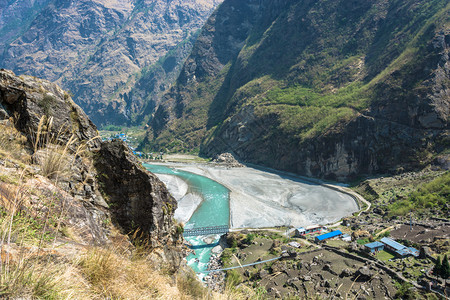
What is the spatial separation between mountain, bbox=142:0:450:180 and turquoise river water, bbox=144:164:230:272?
897 inches

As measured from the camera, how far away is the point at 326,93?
79.8 metres

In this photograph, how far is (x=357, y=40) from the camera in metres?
86.4

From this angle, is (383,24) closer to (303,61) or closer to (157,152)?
(303,61)

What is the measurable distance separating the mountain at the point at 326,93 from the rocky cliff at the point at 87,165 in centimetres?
5714

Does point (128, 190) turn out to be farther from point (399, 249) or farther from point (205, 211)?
point (205, 211)

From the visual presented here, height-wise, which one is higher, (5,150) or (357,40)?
(357,40)

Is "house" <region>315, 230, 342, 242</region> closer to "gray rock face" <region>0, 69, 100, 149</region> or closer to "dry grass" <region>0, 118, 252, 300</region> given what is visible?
"gray rock face" <region>0, 69, 100, 149</region>

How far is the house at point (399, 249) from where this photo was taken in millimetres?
23391

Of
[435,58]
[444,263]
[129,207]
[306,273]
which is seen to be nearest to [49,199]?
[129,207]

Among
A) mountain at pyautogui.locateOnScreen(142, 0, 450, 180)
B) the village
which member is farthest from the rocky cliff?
mountain at pyautogui.locateOnScreen(142, 0, 450, 180)

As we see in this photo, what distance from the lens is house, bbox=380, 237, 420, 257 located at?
23.4m

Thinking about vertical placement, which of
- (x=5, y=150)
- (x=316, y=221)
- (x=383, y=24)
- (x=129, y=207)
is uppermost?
(x=383, y=24)

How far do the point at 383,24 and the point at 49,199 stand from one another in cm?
10278

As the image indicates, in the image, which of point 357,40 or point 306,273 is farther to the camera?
point 357,40
